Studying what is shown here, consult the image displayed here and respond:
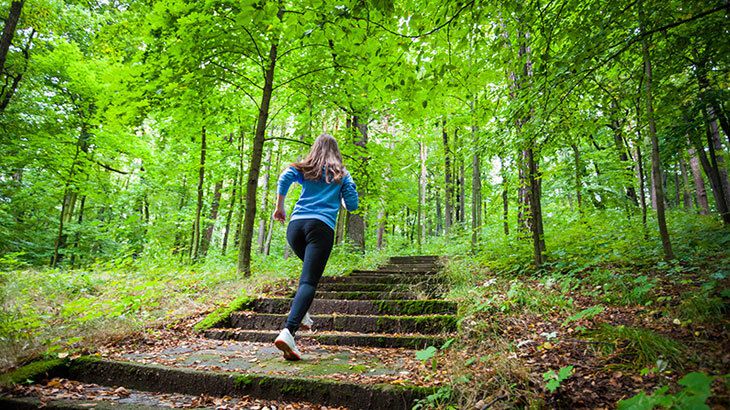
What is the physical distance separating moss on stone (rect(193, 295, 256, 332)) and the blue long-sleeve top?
6.57ft

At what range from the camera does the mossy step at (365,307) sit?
4285 mm

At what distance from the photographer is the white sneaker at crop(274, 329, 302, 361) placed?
304 cm

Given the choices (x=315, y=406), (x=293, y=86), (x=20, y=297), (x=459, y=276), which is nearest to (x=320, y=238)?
(x=315, y=406)

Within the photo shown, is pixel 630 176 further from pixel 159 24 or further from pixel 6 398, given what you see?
pixel 6 398

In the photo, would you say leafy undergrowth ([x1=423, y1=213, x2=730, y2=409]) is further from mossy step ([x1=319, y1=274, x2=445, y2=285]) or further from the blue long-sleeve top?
the blue long-sleeve top

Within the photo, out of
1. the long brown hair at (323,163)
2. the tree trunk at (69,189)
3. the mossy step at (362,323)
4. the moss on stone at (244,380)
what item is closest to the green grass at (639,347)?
the mossy step at (362,323)

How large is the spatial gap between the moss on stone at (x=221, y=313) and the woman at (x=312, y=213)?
1.39 metres

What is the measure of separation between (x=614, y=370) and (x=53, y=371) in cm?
433

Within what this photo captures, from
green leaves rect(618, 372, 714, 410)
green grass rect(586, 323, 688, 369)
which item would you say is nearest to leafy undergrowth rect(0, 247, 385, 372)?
green leaves rect(618, 372, 714, 410)

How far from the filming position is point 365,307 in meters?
4.64

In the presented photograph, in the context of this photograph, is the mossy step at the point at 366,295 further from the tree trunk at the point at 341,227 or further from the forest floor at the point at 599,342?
the tree trunk at the point at 341,227

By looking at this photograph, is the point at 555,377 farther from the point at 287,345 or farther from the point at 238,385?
the point at 238,385

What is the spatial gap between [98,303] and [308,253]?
11.3ft

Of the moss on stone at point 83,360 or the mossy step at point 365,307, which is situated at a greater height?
the mossy step at point 365,307
